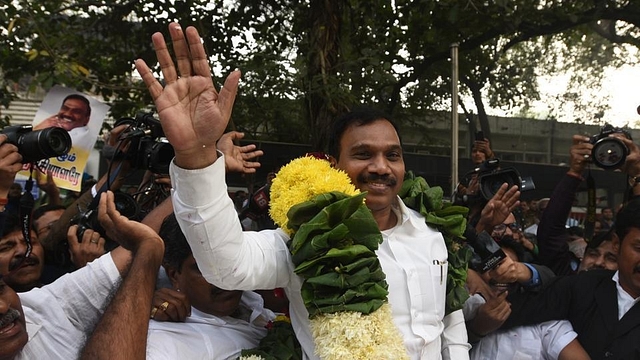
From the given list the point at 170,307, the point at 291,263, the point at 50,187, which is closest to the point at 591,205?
the point at 291,263

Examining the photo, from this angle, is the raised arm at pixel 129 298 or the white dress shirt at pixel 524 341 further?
the white dress shirt at pixel 524 341

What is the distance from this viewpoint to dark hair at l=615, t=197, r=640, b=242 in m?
3.03

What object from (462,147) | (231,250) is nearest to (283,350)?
(231,250)

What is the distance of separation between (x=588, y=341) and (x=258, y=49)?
187 inches

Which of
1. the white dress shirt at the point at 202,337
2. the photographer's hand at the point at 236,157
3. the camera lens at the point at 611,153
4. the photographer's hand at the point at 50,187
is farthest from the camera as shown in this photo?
the photographer's hand at the point at 50,187

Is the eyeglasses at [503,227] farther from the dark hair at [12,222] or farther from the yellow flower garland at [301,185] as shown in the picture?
the dark hair at [12,222]

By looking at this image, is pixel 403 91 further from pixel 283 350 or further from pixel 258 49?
pixel 283 350

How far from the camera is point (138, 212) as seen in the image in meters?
3.15

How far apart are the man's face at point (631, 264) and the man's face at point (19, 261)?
2.96 metres

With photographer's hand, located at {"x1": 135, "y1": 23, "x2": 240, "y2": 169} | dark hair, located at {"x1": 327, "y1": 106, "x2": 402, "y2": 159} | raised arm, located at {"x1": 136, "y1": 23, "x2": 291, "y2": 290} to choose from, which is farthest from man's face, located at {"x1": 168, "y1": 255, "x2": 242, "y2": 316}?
photographer's hand, located at {"x1": 135, "y1": 23, "x2": 240, "y2": 169}

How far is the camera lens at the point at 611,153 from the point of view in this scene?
3.65m

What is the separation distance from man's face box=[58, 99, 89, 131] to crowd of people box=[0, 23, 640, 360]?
1532 millimetres

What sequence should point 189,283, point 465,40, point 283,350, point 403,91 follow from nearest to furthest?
point 283,350, point 189,283, point 465,40, point 403,91

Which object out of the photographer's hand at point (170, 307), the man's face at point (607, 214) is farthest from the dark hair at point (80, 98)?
the man's face at point (607, 214)
